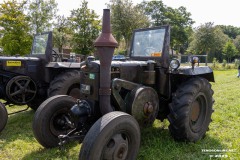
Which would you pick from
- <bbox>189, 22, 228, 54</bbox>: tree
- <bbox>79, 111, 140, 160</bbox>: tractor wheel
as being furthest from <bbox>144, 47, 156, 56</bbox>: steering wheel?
<bbox>189, 22, 228, 54</bbox>: tree

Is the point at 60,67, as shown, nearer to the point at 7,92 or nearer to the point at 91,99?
the point at 7,92

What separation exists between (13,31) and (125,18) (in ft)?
51.1

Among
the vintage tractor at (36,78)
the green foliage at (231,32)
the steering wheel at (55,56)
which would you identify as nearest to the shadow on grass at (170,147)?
the vintage tractor at (36,78)

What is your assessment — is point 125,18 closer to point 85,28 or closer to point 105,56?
point 85,28

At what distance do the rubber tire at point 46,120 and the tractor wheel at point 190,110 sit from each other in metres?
1.89

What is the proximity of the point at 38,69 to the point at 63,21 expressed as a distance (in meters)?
25.7

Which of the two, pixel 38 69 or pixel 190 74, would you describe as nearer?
pixel 190 74

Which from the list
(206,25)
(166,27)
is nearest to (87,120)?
(166,27)

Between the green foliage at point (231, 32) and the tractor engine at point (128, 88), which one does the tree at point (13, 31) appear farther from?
the green foliage at point (231, 32)

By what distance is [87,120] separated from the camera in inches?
147

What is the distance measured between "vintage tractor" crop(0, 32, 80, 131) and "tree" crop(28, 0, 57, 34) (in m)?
16.4

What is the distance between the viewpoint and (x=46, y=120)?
13.0 feet

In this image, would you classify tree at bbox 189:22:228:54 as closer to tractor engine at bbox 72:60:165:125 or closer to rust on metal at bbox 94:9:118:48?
tractor engine at bbox 72:60:165:125

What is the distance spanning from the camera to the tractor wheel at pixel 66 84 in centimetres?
568
